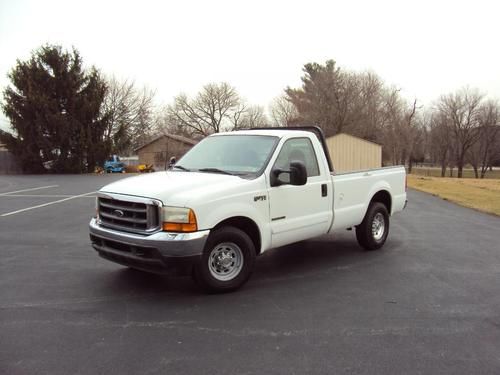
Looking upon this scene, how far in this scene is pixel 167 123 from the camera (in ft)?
250

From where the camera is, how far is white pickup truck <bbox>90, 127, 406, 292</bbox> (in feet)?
15.6

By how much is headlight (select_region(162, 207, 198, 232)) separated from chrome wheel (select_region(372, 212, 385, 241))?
3.91m

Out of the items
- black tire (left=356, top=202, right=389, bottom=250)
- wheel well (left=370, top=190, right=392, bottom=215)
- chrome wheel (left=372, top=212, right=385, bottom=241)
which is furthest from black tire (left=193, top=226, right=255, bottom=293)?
wheel well (left=370, top=190, right=392, bottom=215)

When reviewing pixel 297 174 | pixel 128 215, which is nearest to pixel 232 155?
pixel 297 174

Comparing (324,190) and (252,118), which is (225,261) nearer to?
(324,190)

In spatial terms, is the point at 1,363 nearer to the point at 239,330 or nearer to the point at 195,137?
the point at 239,330

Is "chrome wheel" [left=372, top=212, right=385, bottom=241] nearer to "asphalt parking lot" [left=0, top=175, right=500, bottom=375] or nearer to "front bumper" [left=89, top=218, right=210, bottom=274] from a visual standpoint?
"asphalt parking lot" [left=0, top=175, right=500, bottom=375]

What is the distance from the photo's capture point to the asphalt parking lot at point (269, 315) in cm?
354

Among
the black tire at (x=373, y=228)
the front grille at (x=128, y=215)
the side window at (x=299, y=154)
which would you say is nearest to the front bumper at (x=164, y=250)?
the front grille at (x=128, y=215)

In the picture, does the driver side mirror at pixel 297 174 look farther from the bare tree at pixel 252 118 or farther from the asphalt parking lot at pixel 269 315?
the bare tree at pixel 252 118

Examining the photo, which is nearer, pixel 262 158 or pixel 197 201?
pixel 197 201

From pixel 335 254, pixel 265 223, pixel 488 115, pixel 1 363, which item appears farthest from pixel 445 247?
pixel 488 115

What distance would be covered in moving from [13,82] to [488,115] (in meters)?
73.6

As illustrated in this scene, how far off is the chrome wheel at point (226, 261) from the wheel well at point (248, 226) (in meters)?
0.27
